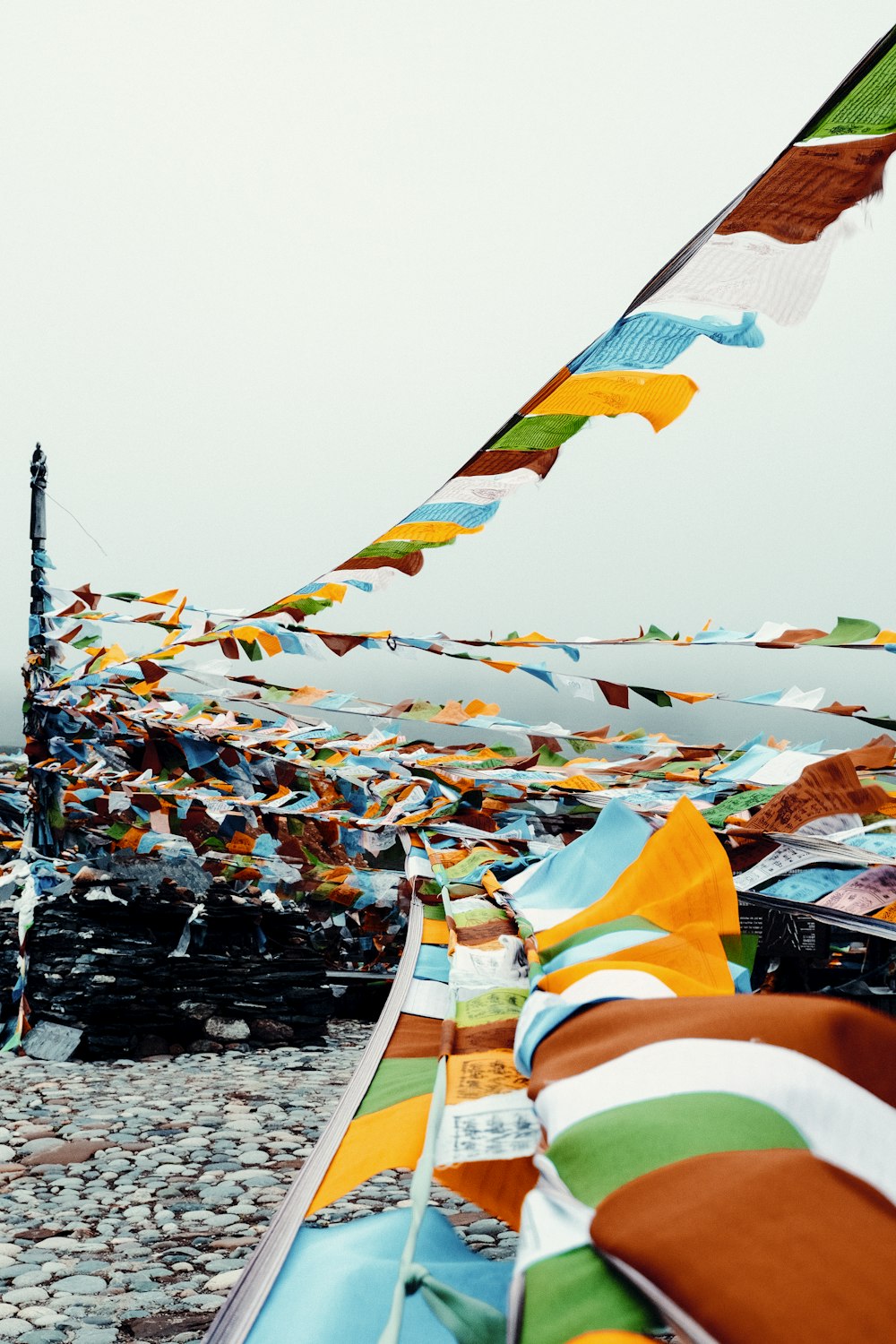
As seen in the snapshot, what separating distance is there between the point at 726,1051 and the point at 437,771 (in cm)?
372

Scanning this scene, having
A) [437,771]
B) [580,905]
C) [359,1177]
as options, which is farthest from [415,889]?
[359,1177]

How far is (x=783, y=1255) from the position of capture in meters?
0.61

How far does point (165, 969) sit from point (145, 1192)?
3889mm

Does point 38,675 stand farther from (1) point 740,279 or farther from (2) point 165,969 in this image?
(1) point 740,279

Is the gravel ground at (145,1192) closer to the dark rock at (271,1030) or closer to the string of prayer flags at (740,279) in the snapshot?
the dark rock at (271,1030)

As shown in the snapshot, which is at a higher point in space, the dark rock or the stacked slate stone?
the stacked slate stone

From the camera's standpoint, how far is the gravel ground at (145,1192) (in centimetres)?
308

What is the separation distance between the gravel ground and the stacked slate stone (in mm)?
653

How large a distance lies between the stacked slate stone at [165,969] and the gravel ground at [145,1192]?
653 mm

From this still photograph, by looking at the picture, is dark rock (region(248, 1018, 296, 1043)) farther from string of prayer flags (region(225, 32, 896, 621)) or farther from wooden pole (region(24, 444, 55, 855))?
string of prayer flags (region(225, 32, 896, 621))

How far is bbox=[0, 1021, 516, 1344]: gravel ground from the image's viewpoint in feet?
10.1

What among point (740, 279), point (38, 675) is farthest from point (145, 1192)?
point (38, 675)

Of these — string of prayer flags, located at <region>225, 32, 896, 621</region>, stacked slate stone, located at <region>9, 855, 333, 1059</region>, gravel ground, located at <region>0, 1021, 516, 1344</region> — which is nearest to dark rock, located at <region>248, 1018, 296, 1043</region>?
stacked slate stone, located at <region>9, 855, 333, 1059</region>

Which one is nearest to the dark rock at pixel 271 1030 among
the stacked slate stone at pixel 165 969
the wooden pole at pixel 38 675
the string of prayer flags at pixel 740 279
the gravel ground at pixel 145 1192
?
the stacked slate stone at pixel 165 969
